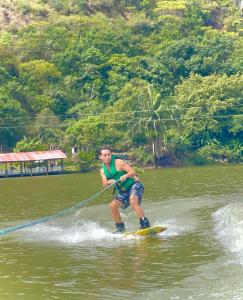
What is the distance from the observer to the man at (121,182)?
1495 cm

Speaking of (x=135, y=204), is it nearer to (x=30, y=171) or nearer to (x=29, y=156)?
(x=29, y=156)

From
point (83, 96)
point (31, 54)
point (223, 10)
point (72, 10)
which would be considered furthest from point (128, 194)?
point (223, 10)

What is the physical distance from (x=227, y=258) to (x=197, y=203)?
1050cm

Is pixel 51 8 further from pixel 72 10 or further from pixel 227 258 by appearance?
pixel 227 258

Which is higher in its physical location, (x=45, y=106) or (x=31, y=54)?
(x=31, y=54)

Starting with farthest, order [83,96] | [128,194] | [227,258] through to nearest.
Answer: [83,96] → [128,194] → [227,258]

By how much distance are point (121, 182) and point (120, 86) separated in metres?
62.5

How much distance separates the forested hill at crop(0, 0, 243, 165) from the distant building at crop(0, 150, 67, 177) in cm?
289

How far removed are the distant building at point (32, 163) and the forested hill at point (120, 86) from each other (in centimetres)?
289

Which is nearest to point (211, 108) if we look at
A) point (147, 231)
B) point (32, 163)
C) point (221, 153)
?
point (221, 153)

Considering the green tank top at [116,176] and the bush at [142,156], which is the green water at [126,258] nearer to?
the green tank top at [116,176]

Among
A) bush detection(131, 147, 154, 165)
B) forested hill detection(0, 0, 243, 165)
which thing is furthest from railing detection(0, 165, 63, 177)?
bush detection(131, 147, 154, 165)

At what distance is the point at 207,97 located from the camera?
233 feet

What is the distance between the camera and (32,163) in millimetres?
58750
